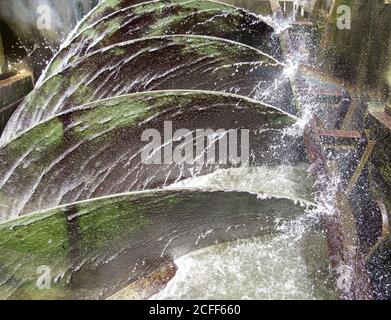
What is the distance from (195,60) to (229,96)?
36.4 inches

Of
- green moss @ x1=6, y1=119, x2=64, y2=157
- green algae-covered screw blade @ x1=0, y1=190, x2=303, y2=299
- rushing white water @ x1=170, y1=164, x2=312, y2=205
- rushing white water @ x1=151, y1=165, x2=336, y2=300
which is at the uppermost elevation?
green moss @ x1=6, y1=119, x2=64, y2=157

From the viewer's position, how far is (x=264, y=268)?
8.05ft

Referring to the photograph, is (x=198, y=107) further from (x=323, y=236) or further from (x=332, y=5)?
(x=332, y=5)

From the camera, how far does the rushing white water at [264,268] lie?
2.33 m

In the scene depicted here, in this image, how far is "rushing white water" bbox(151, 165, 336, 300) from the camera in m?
2.33

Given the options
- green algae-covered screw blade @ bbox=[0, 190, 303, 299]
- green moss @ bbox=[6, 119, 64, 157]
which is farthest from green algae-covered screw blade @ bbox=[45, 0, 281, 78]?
green algae-covered screw blade @ bbox=[0, 190, 303, 299]

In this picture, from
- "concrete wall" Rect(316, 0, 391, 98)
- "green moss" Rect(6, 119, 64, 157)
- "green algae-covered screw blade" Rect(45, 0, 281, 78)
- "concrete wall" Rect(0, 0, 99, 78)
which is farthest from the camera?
"concrete wall" Rect(0, 0, 99, 78)

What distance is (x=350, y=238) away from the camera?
2576 millimetres

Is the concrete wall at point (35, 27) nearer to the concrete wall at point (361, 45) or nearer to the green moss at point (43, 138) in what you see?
the green moss at point (43, 138)

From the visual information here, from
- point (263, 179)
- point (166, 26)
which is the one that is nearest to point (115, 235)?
point (263, 179)

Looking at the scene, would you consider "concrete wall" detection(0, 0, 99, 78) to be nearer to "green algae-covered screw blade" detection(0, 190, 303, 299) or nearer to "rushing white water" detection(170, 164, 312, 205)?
"rushing white water" detection(170, 164, 312, 205)

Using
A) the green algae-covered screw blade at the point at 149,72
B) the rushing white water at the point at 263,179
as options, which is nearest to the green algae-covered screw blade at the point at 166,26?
the green algae-covered screw blade at the point at 149,72
